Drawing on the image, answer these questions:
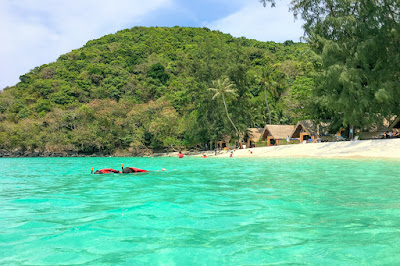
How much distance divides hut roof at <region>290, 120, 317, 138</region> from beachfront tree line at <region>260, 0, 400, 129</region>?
10.6 m

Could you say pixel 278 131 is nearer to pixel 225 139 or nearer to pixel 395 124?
pixel 225 139

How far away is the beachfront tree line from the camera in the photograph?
2595cm

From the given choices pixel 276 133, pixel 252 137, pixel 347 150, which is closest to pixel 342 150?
pixel 347 150

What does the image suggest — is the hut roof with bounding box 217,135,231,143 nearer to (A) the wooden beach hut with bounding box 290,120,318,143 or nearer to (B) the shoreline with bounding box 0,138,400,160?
(A) the wooden beach hut with bounding box 290,120,318,143

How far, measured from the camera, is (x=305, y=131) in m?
41.2

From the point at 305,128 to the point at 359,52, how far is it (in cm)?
1561

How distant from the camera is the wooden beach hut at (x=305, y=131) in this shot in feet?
133

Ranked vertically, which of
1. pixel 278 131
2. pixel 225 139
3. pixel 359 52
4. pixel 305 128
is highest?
pixel 359 52

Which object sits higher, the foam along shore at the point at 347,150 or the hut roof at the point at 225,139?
the hut roof at the point at 225,139

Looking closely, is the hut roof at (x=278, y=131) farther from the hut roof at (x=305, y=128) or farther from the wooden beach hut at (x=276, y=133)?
the hut roof at (x=305, y=128)

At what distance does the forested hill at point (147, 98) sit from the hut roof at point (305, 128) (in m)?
3.30

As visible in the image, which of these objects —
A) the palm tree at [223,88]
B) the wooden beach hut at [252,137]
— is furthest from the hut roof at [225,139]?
the palm tree at [223,88]

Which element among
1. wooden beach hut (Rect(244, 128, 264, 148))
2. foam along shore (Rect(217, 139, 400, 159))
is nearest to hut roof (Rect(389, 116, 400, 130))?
foam along shore (Rect(217, 139, 400, 159))

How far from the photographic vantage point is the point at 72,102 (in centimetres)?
6900
